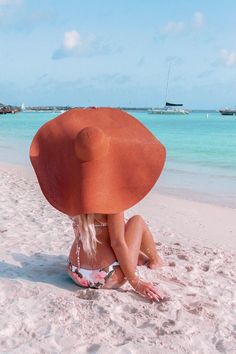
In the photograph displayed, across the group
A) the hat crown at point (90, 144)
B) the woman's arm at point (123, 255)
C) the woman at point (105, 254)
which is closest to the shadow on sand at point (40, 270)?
the woman at point (105, 254)

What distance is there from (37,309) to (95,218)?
0.67m

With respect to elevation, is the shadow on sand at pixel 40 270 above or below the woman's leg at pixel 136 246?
below

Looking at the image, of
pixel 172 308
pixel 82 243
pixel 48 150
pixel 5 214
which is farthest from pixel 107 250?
pixel 5 214

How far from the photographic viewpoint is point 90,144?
2844 mm

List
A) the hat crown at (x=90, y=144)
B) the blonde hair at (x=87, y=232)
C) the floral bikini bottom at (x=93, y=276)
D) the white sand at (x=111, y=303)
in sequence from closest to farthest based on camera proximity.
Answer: the white sand at (x=111, y=303) < the hat crown at (x=90, y=144) < the blonde hair at (x=87, y=232) < the floral bikini bottom at (x=93, y=276)

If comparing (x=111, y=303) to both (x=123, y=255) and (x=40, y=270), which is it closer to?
(x=123, y=255)

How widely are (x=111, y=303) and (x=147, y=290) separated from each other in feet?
0.86

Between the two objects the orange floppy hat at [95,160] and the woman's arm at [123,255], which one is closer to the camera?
the orange floppy hat at [95,160]

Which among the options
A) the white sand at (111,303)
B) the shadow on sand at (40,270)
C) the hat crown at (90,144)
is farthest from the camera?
the shadow on sand at (40,270)

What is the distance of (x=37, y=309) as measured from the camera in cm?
289

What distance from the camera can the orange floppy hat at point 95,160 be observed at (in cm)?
290

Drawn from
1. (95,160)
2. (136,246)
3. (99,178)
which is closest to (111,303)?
(136,246)

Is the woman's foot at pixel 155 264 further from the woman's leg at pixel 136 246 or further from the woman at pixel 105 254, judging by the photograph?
the woman at pixel 105 254

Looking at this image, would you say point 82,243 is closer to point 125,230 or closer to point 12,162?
point 125,230
